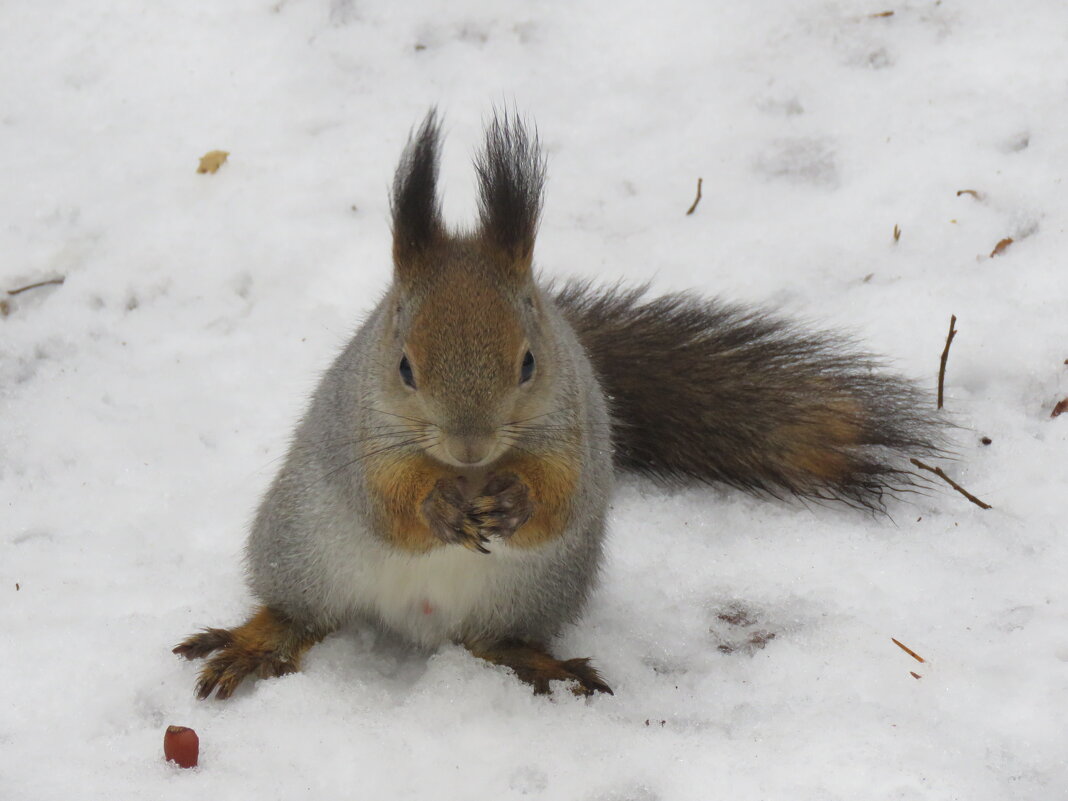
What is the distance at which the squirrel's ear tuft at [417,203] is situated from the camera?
213 cm

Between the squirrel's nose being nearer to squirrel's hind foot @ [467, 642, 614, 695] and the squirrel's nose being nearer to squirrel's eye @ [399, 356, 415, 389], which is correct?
squirrel's eye @ [399, 356, 415, 389]

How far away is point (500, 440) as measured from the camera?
6.80 ft

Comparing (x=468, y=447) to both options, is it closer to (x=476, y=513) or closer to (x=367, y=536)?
(x=476, y=513)

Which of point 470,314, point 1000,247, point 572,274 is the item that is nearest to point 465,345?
point 470,314

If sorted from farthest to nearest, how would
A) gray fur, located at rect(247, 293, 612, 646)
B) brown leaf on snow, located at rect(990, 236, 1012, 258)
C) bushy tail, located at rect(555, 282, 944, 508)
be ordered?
1. brown leaf on snow, located at rect(990, 236, 1012, 258)
2. bushy tail, located at rect(555, 282, 944, 508)
3. gray fur, located at rect(247, 293, 612, 646)

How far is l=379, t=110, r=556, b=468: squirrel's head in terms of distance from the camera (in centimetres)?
203

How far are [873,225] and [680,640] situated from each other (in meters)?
1.48

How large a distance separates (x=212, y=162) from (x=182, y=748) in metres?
2.15

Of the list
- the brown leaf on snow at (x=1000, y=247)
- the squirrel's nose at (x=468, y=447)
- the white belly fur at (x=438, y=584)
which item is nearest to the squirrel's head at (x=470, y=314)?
the squirrel's nose at (x=468, y=447)

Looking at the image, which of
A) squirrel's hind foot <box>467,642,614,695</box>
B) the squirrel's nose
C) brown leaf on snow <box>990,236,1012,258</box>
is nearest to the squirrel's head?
the squirrel's nose

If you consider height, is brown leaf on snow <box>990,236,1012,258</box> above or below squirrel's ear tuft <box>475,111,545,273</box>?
below

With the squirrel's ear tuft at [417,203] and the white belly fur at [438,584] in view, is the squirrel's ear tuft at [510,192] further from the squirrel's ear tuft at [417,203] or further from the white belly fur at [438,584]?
the white belly fur at [438,584]

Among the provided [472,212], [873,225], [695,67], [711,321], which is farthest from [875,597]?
[695,67]

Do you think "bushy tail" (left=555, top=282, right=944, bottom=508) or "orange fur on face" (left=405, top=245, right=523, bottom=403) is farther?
"bushy tail" (left=555, top=282, right=944, bottom=508)
